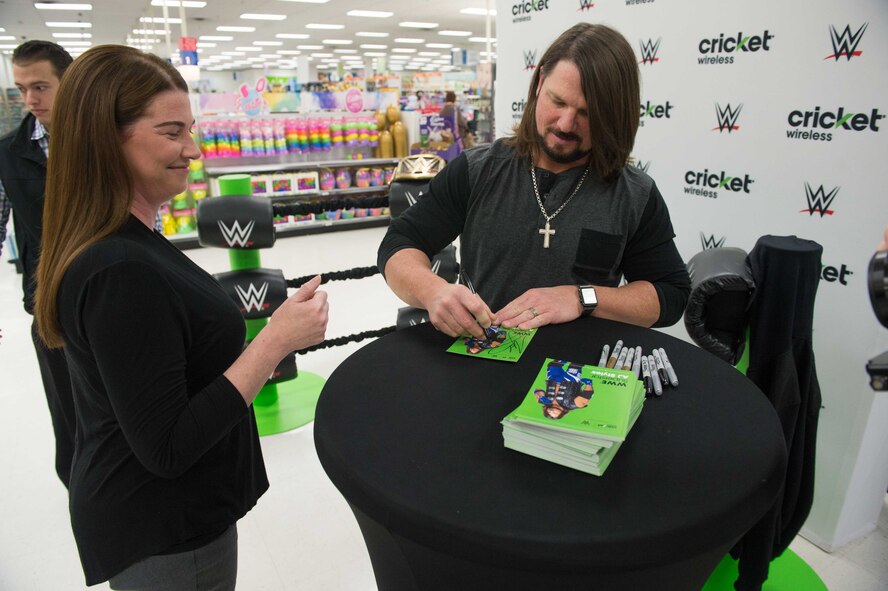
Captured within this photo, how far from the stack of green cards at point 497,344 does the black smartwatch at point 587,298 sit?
0.16m

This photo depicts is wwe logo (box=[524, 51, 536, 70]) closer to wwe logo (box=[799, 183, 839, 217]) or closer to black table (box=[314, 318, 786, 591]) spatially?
wwe logo (box=[799, 183, 839, 217])

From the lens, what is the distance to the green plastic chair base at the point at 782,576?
1.84m

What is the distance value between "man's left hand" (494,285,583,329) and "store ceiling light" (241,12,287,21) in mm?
15297

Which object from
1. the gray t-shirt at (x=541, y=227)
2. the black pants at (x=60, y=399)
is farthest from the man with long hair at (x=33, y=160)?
the gray t-shirt at (x=541, y=227)

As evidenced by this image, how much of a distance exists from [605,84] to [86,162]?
1167 mm

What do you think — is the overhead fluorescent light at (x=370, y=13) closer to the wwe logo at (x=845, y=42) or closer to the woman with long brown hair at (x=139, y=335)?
the wwe logo at (x=845, y=42)

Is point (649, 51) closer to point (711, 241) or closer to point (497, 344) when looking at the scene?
point (711, 241)

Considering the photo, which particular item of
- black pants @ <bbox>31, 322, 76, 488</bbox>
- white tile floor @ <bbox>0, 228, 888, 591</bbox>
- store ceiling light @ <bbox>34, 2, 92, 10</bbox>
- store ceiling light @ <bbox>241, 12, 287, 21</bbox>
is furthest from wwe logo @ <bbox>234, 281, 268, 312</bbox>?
store ceiling light @ <bbox>241, 12, 287, 21</bbox>

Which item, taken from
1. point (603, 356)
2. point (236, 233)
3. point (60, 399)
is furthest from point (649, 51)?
point (60, 399)

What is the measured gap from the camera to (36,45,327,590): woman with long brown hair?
94 cm

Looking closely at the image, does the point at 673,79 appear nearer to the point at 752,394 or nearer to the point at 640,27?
the point at 640,27

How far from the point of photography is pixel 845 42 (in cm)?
190

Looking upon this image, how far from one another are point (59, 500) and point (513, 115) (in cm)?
A: 300

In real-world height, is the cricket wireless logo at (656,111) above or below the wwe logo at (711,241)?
above
